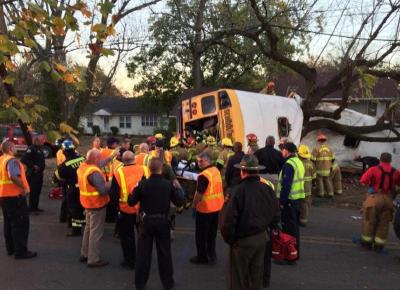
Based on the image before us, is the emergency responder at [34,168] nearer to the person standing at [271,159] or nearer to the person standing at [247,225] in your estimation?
the person standing at [271,159]

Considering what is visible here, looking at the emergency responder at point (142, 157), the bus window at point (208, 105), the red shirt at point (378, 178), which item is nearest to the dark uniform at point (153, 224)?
the emergency responder at point (142, 157)

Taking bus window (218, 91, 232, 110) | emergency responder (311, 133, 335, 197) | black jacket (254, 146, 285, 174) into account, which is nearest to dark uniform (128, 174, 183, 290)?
black jacket (254, 146, 285, 174)

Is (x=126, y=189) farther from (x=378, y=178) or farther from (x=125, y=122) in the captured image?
(x=125, y=122)

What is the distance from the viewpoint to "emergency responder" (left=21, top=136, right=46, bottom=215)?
10.1 meters

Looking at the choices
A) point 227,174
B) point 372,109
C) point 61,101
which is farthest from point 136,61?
point 227,174

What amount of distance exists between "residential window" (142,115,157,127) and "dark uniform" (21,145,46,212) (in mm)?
44526

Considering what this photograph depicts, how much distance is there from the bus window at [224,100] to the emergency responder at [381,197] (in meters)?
5.41

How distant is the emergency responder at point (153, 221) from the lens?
562cm

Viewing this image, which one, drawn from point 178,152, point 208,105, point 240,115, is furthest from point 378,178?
point 208,105

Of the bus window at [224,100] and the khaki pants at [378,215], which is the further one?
the bus window at [224,100]

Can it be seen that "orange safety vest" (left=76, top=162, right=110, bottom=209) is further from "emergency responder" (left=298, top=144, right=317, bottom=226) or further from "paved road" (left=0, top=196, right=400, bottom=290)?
"emergency responder" (left=298, top=144, right=317, bottom=226)

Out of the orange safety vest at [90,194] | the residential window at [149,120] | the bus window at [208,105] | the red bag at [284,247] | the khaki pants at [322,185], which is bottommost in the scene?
the red bag at [284,247]

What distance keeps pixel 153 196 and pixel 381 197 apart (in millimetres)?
4274

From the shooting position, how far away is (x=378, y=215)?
307 inches
